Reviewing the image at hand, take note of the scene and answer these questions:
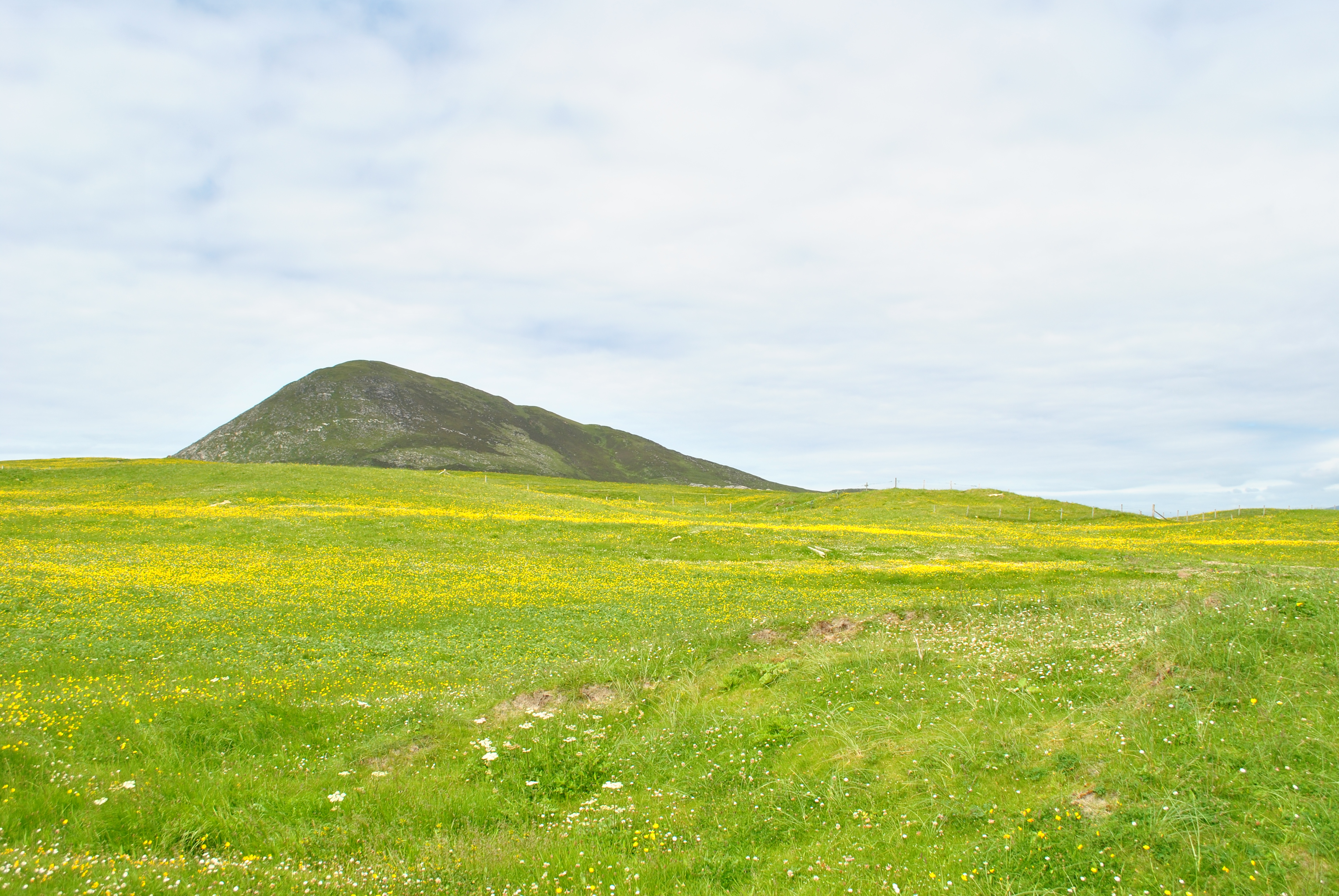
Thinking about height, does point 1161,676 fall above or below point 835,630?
above

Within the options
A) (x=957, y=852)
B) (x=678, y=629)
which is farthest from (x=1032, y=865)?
(x=678, y=629)

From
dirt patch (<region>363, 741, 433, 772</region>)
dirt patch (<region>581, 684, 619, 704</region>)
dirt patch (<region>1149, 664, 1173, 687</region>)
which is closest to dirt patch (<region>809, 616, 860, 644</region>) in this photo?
dirt patch (<region>581, 684, 619, 704</region>)

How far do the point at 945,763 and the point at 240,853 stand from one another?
10.5 m

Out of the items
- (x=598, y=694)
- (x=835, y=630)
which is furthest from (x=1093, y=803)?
(x=835, y=630)

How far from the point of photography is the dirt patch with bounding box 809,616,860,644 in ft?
66.4

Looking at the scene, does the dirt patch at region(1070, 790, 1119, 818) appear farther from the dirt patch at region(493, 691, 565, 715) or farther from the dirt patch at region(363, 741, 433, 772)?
the dirt patch at region(363, 741, 433, 772)

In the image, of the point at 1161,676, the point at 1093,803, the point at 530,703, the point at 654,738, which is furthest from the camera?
the point at 530,703

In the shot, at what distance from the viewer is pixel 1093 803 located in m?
8.75

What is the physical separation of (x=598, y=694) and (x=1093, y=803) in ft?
36.2

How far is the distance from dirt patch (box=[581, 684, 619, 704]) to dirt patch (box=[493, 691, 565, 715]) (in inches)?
23.5

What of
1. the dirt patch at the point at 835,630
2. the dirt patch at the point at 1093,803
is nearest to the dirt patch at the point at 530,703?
the dirt patch at the point at 835,630

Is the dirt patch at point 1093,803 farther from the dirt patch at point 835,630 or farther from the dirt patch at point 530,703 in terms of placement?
the dirt patch at point 530,703

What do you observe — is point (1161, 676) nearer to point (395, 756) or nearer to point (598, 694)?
point (598, 694)

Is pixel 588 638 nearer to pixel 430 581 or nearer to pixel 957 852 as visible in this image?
pixel 430 581
